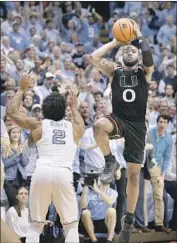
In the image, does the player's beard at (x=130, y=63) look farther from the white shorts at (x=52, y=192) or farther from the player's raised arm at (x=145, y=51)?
the white shorts at (x=52, y=192)

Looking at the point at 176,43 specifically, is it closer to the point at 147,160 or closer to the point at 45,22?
the point at 45,22

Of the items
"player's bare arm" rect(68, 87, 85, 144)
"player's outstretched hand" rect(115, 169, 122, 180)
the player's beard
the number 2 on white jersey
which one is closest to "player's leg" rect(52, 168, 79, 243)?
the number 2 on white jersey

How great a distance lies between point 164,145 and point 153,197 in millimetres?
952

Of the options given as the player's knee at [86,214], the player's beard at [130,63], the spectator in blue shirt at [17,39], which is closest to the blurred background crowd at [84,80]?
the spectator in blue shirt at [17,39]

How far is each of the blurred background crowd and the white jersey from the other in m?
0.70

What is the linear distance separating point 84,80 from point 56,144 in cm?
672

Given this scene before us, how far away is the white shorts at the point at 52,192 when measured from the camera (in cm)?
814

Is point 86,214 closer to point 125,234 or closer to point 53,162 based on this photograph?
point 125,234

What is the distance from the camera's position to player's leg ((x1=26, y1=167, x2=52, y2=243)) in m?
8.13

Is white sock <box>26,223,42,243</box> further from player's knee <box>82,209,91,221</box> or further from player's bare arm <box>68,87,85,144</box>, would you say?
player's knee <box>82,209,91,221</box>

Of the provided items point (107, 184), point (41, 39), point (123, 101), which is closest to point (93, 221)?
point (107, 184)

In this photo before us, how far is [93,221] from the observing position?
38.8 feet

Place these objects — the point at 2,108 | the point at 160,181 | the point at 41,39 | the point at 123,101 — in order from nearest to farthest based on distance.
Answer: the point at 123,101
the point at 160,181
the point at 2,108
the point at 41,39

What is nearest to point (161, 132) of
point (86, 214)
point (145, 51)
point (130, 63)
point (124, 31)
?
point (86, 214)
